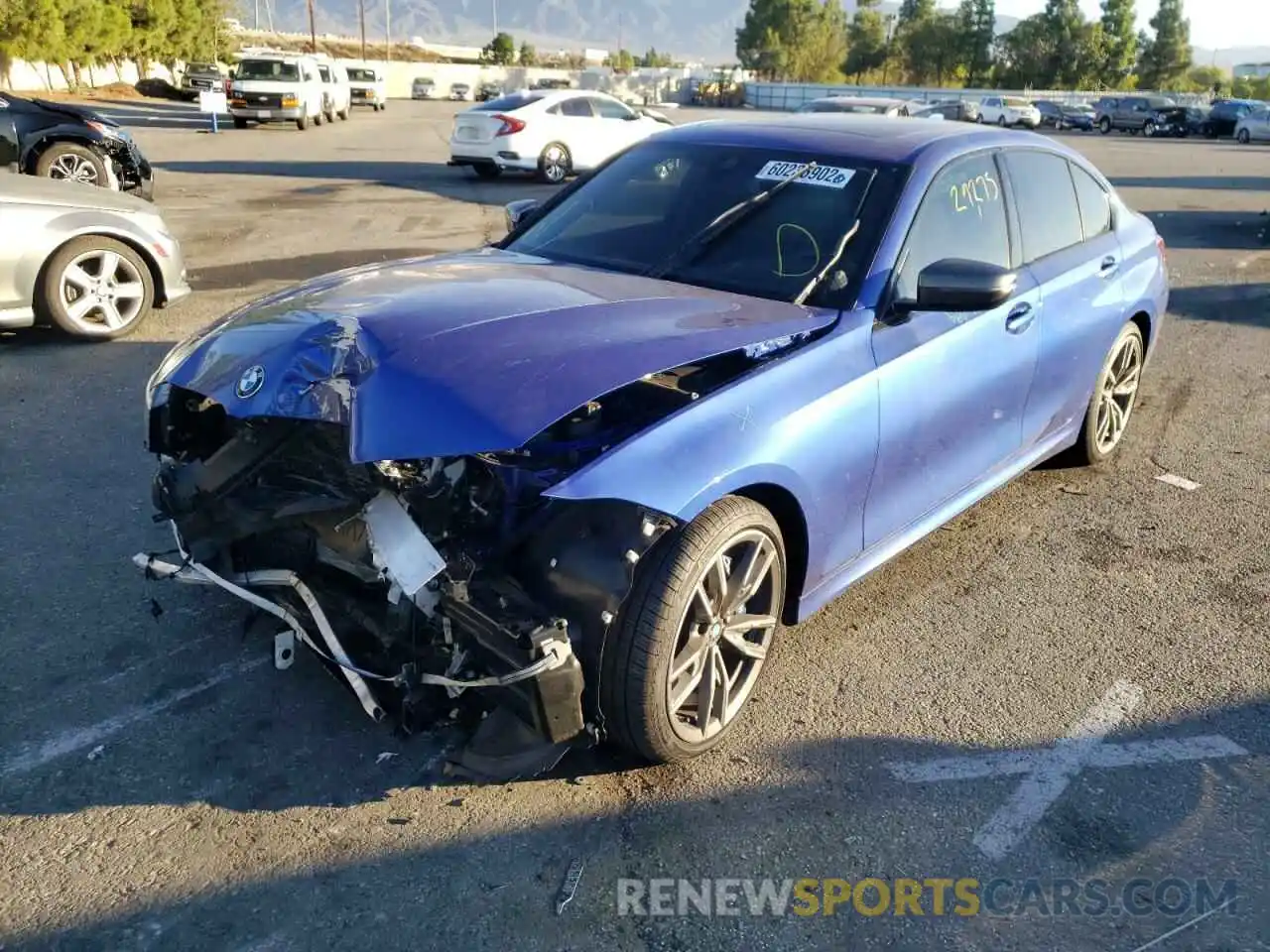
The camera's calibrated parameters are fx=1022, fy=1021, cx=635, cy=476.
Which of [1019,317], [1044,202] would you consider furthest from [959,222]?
[1044,202]

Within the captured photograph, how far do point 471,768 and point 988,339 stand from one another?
8.13ft

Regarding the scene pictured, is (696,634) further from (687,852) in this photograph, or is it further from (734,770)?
(687,852)

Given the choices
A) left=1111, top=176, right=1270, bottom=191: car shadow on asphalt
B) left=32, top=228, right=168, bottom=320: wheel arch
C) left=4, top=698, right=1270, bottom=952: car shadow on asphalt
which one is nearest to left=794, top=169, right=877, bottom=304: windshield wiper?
left=4, top=698, right=1270, bottom=952: car shadow on asphalt

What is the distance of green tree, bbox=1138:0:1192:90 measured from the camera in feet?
276

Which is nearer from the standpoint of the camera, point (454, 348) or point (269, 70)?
point (454, 348)

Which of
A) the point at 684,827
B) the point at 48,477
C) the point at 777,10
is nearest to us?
the point at 684,827

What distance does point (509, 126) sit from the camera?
16797 millimetres

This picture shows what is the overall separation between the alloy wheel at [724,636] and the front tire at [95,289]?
18.5 ft

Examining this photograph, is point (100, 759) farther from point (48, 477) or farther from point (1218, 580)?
point (1218, 580)

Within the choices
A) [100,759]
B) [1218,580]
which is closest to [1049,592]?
[1218,580]

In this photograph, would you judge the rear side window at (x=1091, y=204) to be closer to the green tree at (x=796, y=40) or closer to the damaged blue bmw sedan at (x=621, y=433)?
the damaged blue bmw sedan at (x=621, y=433)

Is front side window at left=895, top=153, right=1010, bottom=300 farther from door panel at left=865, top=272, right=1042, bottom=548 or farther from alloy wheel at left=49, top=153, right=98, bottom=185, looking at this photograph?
alloy wheel at left=49, top=153, right=98, bottom=185

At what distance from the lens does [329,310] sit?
3.31 metres

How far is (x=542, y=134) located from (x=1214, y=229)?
10.4 metres
